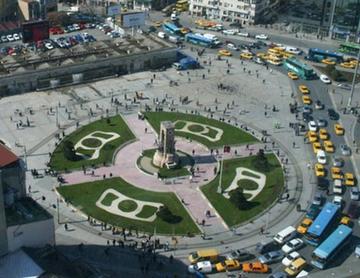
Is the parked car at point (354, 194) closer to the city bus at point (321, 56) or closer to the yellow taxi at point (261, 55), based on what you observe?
the city bus at point (321, 56)

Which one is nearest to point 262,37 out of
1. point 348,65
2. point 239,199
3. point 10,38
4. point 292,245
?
point 348,65

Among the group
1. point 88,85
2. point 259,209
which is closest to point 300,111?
point 259,209

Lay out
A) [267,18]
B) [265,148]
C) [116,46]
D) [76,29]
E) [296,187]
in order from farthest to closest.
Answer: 1. [267,18]
2. [76,29]
3. [116,46]
4. [265,148]
5. [296,187]

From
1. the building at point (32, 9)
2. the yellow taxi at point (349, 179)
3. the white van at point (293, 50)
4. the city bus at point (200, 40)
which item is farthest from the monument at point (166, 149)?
the building at point (32, 9)

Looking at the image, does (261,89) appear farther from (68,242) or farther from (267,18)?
(68,242)

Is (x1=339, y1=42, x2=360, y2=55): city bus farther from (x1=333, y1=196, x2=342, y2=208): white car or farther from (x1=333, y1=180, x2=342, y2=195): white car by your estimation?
(x1=333, y1=196, x2=342, y2=208): white car

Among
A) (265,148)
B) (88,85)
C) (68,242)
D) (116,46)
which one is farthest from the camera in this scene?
(116,46)
